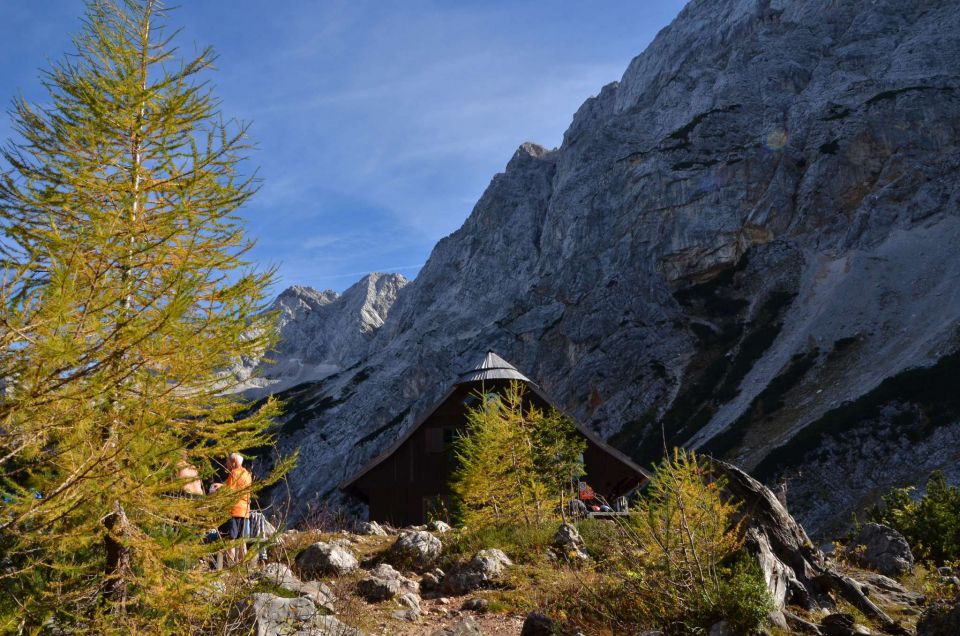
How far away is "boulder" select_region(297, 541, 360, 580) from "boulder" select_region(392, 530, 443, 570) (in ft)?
2.91

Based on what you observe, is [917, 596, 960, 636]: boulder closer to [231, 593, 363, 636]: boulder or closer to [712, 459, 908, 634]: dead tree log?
[712, 459, 908, 634]: dead tree log

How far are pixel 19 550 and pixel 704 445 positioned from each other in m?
55.2

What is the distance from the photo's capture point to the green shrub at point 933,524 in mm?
11031

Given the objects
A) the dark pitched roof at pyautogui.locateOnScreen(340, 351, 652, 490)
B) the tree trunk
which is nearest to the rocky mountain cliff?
the dark pitched roof at pyautogui.locateOnScreen(340, 351, 652, 490)

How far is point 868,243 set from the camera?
68.8 metres

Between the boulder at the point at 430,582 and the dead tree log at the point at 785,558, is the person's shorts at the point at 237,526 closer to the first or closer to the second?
the boulder at the point at 430,582

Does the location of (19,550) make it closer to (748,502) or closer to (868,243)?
(748,502)

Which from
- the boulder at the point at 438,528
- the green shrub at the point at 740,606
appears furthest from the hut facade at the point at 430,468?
the green shrub at the point at 740,606

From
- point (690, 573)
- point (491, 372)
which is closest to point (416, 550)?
point (690, 573)

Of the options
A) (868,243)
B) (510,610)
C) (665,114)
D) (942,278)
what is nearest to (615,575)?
(510,610)

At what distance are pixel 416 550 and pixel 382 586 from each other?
2.03 m

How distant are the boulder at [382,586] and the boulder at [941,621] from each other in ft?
20.4

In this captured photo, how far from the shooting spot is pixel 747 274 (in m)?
77.9

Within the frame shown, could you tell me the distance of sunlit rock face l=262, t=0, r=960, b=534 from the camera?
49.3 meters
